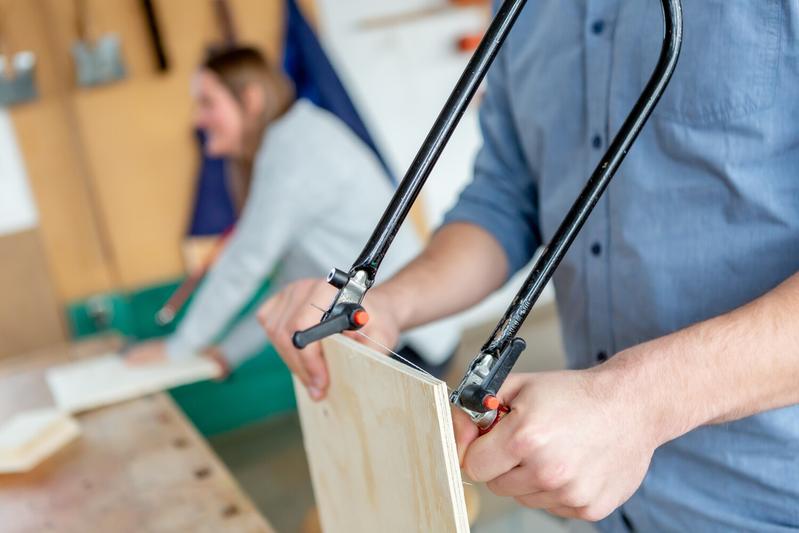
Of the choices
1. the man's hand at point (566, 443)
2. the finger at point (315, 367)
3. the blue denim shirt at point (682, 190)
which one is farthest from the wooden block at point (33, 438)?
the man's hand at point (566, 443)

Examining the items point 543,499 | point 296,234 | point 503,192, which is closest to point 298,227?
point 296,234

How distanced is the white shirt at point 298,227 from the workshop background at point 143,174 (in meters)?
0.80

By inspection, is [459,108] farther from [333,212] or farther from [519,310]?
[333,212]

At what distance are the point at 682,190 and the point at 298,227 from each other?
143cm

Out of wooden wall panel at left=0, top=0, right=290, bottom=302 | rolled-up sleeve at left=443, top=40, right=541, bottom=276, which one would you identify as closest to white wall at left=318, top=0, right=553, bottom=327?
wooden wall panel at left=0, top=0, right=290, bottom=302

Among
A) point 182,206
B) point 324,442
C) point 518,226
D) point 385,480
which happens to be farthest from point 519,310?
point 182,206

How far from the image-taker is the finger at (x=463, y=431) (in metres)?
0.69

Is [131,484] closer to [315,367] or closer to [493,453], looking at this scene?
[315,367]

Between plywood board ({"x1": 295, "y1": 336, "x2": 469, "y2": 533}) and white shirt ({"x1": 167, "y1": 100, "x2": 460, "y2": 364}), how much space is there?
123cm

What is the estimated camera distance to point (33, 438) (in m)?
1.62

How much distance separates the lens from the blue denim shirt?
→ 32.3 inches

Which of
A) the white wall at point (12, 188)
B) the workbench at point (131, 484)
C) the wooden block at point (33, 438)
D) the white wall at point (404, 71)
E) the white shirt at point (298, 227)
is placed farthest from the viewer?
the white wall at point (404, 71)

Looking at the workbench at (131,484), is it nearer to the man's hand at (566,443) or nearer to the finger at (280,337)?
the finger at (280,337)

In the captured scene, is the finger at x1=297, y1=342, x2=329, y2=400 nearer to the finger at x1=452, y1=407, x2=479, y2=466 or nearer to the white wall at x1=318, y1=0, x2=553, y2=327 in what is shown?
the finger at x1=452, y1=407, x2=479, y2=466
